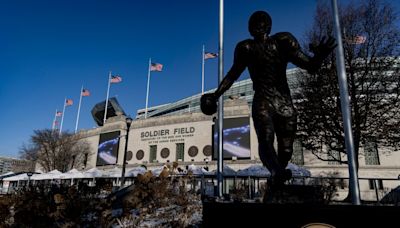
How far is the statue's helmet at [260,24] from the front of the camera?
351cm

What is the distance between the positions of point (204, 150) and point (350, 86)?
21.1m

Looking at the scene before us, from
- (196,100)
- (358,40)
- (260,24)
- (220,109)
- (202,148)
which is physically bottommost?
(260,24)

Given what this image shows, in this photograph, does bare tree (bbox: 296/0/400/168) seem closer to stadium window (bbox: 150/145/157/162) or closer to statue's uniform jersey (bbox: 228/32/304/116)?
statue's uniform jersey (bbox: 228/32/304/116)

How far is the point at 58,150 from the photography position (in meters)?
43.6

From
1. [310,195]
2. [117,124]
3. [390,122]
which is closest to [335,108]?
[390,122]

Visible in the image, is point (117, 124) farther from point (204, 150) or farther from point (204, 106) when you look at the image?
point (204, 106)

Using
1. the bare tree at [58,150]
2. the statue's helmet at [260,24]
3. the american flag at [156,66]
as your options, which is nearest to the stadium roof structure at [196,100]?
the american flag at [156,66]

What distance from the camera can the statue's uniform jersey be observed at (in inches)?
130

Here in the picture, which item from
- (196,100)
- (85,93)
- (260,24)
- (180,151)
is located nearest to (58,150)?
(85,93)

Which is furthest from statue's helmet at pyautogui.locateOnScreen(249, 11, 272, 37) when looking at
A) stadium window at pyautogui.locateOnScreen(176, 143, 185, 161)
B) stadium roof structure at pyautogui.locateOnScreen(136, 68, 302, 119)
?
stadium roof structure at pyautogui.locateOnScreen(136, 68, 302, 119)

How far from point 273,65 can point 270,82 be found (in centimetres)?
21

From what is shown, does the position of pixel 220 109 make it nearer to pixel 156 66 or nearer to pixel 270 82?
pixel 270 82

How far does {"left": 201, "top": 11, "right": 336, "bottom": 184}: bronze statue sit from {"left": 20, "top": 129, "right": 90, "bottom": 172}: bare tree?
44559 millimetres

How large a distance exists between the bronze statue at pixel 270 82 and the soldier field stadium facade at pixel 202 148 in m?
24.0
